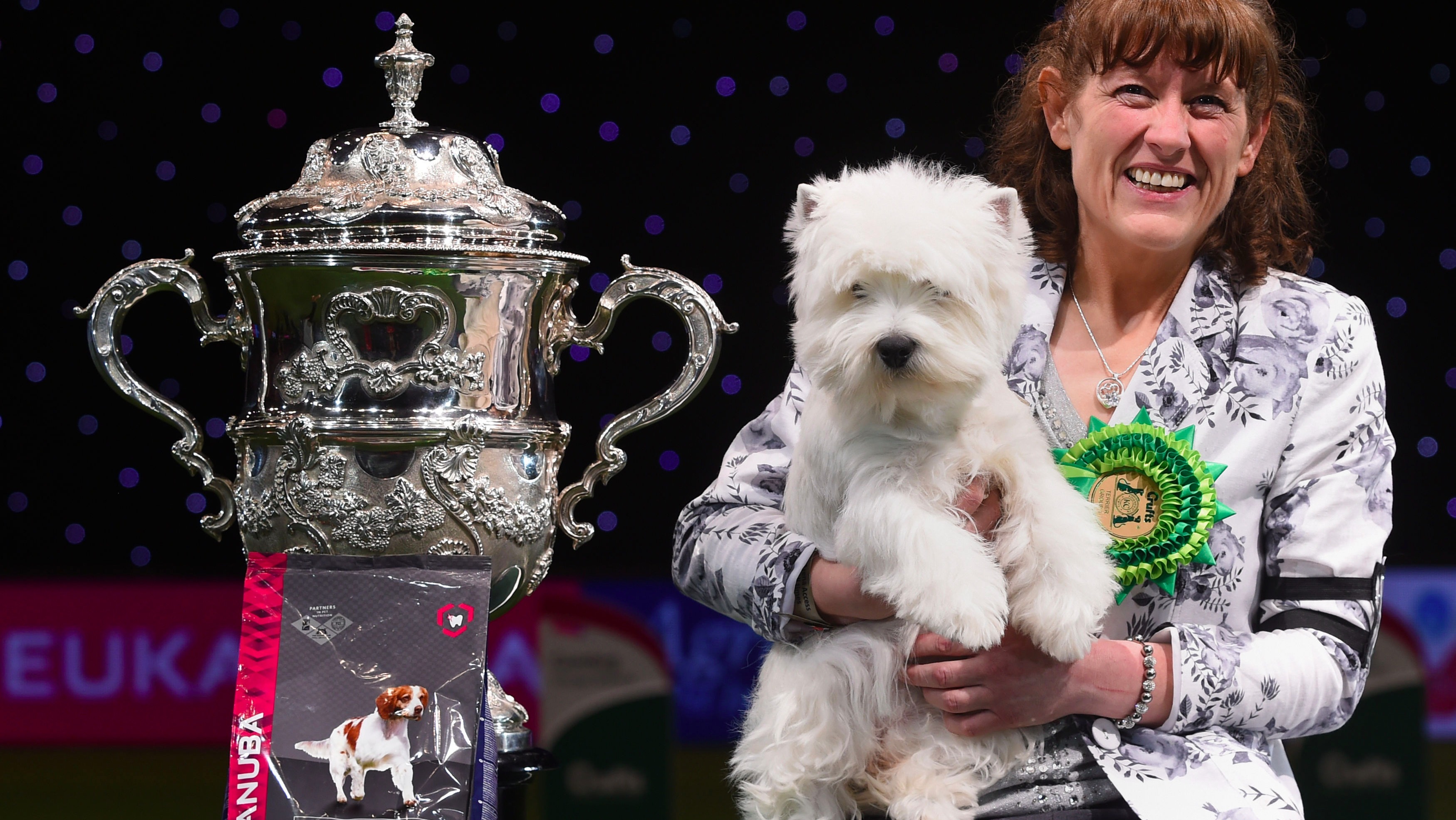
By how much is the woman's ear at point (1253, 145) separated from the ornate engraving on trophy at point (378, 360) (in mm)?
1034

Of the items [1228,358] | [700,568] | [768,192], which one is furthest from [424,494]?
[768,192]

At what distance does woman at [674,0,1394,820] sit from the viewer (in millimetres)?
1552

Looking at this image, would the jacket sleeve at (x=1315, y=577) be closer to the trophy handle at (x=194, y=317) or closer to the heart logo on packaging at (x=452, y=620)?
the heart logo on packaging at (x=452, y=620)

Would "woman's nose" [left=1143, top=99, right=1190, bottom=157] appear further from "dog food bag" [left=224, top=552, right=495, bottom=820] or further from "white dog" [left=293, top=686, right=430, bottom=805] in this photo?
"white dog" [left=293, top=686, right=430, bottom=805]

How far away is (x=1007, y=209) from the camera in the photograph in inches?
62.2

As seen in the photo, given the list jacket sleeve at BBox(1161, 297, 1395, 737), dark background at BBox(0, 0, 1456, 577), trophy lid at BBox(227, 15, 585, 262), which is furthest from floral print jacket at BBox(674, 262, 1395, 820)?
dark background at BBox(0, 0, 1456, 577)

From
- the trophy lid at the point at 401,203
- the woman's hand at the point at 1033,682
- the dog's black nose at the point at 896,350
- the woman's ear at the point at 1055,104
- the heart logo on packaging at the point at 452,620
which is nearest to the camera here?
the dog's black nose at the point at 896,350

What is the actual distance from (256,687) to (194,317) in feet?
1.75

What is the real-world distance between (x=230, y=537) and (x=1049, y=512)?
2.83 metres

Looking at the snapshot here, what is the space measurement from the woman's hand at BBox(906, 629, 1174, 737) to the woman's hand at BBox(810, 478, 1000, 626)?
0.07 metres

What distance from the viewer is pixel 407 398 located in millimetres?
1803

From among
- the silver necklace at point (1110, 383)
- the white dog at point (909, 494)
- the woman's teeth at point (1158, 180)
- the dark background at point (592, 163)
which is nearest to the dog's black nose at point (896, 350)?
the white dog at point (909, 494)

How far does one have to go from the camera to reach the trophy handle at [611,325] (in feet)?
6.18

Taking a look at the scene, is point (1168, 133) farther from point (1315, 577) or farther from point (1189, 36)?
point (1315, 577)
